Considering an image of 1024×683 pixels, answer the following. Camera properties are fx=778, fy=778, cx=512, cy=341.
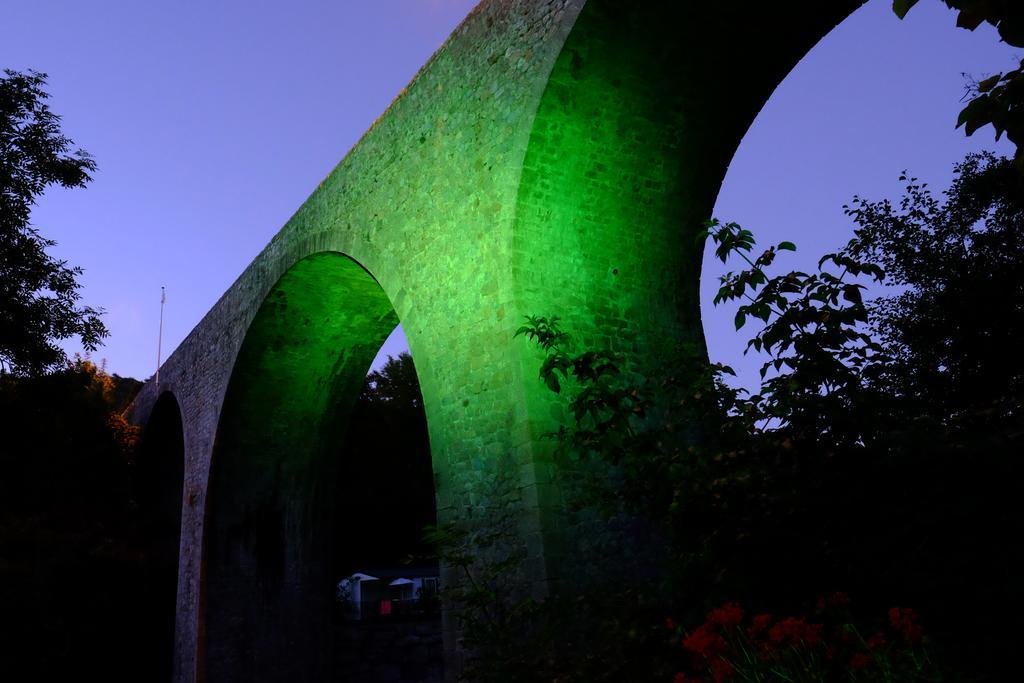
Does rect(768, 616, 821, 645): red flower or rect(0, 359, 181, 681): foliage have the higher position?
rect(0, 359, 181, 681): foliage

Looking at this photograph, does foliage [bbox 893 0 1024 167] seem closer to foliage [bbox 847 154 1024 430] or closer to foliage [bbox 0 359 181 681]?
foliage [bbox 847 154 1024 430]

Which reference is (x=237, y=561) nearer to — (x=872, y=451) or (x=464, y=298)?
(x=464, y=298)

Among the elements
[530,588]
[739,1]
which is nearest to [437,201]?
[739,1]

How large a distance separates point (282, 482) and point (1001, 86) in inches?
482

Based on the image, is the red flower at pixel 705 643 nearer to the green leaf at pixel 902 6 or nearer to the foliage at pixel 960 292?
the green leaf at pixel 902 6

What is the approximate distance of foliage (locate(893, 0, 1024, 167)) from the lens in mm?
1676

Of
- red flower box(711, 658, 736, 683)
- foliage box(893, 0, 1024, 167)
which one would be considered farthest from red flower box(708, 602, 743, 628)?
foliage box(893, 0, 1024, 167)

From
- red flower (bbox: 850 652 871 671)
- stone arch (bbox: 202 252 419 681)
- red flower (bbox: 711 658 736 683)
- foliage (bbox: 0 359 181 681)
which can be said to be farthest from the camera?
foliage (bbox: 0 359 181 681)

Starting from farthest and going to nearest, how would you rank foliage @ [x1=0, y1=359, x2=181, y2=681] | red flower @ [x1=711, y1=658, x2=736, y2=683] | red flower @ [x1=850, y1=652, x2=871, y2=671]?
1. foliage @ [x1=0, y1=359, x2=181, y2=681]
2. red flower @ [x1=711, y1=658, x2=736, y2=683]
3. red flower @ [x1=850, y1=652, x2=871, y2=671]

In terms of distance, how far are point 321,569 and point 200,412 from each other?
3.27m

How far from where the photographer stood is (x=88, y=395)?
16531 millimetres


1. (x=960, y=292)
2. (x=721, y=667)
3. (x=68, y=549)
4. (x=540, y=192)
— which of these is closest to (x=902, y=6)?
(x=721, y=667)

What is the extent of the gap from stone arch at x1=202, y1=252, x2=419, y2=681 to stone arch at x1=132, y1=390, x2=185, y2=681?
9.28 ft

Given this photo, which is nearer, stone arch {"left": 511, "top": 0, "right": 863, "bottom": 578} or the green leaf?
the green leaf
